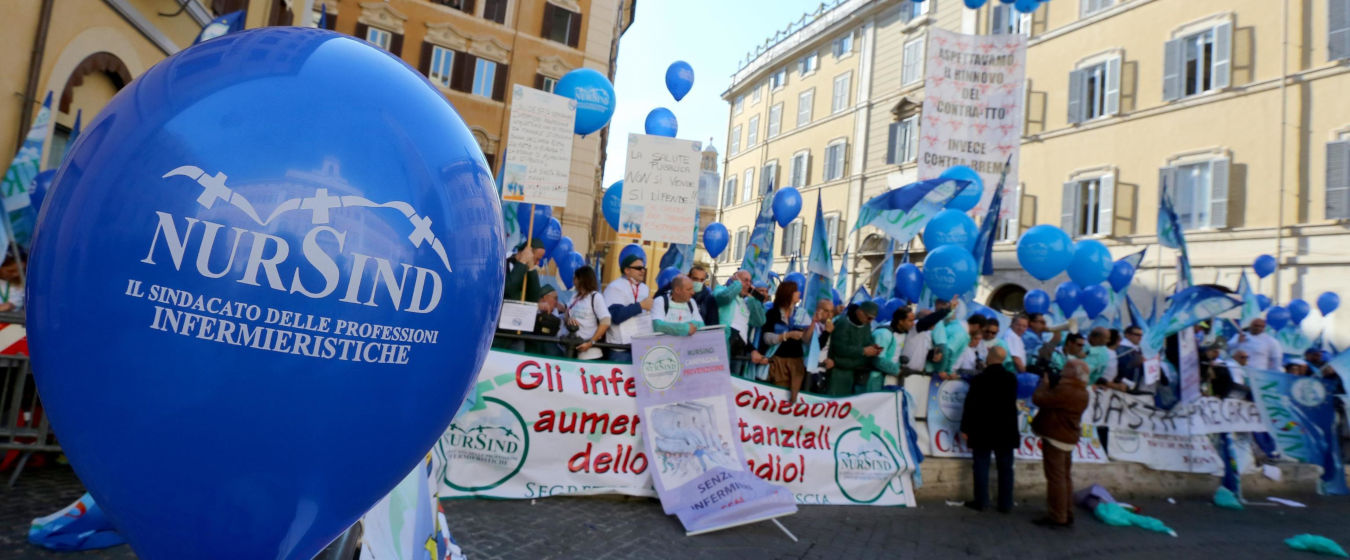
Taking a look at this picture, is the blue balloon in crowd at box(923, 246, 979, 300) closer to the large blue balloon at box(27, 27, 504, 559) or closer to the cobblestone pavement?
the cobblestone pavement

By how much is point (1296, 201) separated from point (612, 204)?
1460 cm

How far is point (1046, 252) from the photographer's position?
34.8ft

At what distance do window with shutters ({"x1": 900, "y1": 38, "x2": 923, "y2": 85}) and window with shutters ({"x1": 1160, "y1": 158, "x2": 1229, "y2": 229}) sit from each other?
8.63 meters

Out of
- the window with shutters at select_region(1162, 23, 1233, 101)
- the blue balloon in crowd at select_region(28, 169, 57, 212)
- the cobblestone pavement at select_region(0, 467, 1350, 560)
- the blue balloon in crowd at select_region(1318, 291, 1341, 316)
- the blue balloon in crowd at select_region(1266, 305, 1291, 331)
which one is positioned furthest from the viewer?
the window with shutters at select_region(1162, 23, 1233, 101)

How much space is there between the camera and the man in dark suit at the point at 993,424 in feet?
21.5

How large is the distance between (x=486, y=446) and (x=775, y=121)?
99.1 ft

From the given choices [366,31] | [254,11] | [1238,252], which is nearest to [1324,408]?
[1238,252]

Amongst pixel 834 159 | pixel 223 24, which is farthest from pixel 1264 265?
pixel 223 24

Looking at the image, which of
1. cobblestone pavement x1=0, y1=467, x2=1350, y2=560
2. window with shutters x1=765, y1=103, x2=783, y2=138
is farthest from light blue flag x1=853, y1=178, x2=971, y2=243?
window with shutters x1=765, y1=103, x2=783, y2=138

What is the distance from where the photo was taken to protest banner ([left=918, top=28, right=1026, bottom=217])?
974 centimetres

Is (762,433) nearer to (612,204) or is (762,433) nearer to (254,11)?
(612,204)

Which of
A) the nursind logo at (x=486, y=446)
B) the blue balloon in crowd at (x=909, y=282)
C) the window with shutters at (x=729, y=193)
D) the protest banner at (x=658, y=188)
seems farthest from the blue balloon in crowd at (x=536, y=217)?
the window with shutters at (x=729, y=193)

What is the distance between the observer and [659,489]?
17.6ft

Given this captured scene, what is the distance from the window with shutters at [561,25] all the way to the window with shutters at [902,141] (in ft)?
37.5
